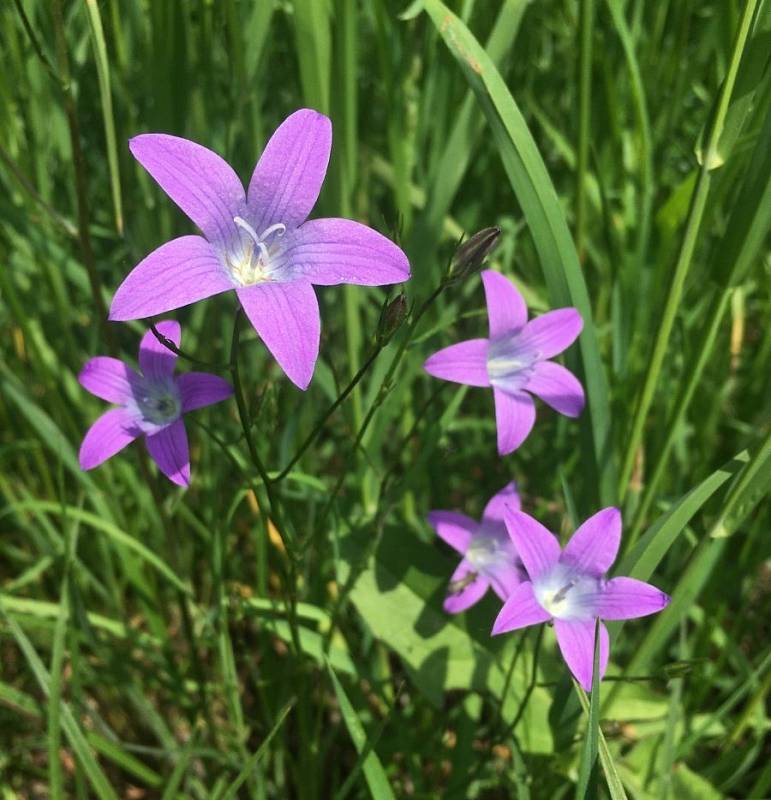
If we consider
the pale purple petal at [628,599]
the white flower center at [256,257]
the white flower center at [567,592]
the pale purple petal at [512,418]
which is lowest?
the white flower center at [567,592]

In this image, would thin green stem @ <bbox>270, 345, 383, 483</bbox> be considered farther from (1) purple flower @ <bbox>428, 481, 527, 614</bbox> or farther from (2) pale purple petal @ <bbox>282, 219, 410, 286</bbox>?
(1) purple flower @ <bbox>428, 481, 527, 614</bbox>

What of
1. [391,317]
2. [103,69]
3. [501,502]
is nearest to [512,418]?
[501,502]

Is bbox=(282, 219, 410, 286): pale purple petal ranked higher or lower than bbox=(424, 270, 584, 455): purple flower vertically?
higher

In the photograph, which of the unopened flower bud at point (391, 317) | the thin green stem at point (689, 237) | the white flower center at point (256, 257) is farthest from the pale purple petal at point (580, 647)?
the white flower center at point (256, 257)

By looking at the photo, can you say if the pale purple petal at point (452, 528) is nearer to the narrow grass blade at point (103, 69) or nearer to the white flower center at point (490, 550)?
the white flower center at point (490, 550)

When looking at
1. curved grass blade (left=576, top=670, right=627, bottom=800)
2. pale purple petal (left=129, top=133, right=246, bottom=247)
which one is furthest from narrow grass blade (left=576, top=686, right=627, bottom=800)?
pale purple petal (left=129, top=133, right=246, bottom=247)

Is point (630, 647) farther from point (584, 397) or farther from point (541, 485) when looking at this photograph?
point (584, 397)
